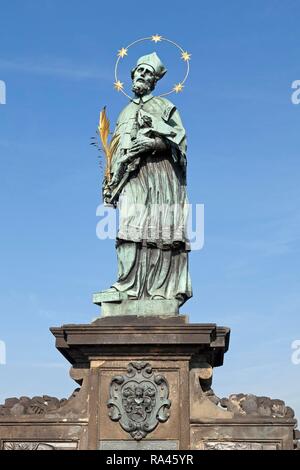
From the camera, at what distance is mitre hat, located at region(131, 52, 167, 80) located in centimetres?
1370

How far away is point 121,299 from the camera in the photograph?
41.0 ft

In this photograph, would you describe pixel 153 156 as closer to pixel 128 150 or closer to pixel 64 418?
pixel 128 150

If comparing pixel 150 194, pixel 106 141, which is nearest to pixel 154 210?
pixel 150 194

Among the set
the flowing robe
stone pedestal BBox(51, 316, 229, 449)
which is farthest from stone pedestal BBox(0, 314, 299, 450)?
the flowing robe

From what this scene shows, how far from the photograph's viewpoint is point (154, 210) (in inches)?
518

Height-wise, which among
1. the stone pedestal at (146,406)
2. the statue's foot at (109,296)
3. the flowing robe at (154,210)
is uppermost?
the flowing robe at (154,210)

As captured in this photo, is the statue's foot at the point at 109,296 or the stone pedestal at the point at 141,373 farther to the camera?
the statue's foot at the point at 109,296

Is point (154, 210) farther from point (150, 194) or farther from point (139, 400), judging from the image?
point (139, 400)

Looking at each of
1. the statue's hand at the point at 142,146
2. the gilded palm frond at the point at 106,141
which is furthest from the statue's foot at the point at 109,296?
the statue's hand at the point at 142,146

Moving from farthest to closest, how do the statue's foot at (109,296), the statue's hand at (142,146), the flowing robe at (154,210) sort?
1. the statue's hand at (142,146)
2. the flowing robe at (154,210)
3. the statue's foot at (109,296)

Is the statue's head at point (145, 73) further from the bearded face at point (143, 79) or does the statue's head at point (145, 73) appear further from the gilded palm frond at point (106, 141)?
the gilded palm frond at point (106, 141)

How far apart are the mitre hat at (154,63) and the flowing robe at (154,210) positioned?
1.43 ft

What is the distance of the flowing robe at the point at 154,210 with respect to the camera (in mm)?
12773

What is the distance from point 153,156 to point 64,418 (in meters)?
4.23
